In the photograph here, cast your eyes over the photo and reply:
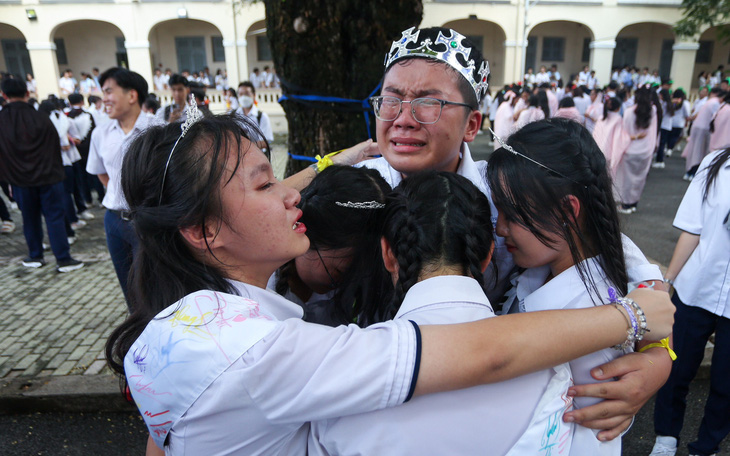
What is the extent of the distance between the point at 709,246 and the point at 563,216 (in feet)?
5.06

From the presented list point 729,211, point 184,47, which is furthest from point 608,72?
point 729,211

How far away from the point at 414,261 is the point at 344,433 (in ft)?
1.41

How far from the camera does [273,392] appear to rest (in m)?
0.96

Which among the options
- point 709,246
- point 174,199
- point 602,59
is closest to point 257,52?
point 602,59

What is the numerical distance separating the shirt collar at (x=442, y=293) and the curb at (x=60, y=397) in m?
2.89

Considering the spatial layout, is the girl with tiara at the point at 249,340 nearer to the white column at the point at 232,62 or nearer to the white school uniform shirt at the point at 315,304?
the white school uniform shirt at the point at 315,304

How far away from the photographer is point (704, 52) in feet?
84.6

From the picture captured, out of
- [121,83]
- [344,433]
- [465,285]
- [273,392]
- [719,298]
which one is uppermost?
[121,83]

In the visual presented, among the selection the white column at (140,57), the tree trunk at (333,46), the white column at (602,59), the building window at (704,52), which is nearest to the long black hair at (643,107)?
the tree trunk at (333,46)

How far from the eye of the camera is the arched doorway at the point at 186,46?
77.4 ft

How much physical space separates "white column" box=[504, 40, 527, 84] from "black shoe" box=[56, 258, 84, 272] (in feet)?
A: 67.8

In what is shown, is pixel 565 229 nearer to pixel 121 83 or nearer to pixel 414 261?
pixel 414 261

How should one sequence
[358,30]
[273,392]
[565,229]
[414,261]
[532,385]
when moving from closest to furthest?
[273,392] < [532,385] < [414,261] < [565,229] < [358,30]

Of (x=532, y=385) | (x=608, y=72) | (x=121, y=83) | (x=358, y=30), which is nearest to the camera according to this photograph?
(x=532, y=385)
